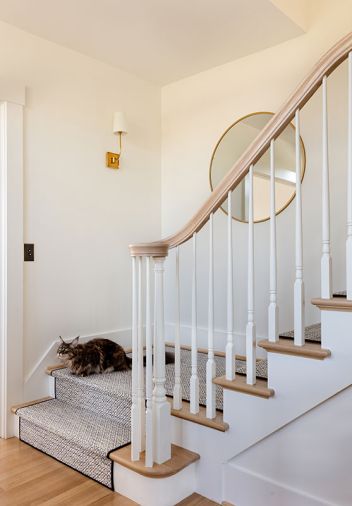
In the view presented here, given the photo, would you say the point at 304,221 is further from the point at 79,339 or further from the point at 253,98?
the point at 79,339

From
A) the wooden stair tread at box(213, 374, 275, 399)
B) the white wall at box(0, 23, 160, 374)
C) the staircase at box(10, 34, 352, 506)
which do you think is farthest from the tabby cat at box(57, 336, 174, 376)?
the wooden stair tread at box(213, 374, 275, 399)

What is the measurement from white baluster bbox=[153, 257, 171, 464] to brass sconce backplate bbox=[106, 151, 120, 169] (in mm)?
1609

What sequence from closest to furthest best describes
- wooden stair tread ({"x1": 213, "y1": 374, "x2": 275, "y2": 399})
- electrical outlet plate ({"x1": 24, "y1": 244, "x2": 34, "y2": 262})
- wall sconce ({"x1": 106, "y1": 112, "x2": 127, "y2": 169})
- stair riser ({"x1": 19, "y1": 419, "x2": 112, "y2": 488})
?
wooden stair tread ({"x1": 213, "y1": 374, "x2": 275, "y2": 399}) → stair riser ({"x1": 19, "y1": 419, "x2": 112, "y2": 488}) → electrical outlet plate ({"x1": 24, "y1": 244, "x2": 34, "y2": 262}) → wall sconce ({"x1": 106, "y1": 112, "x2": 127, "y2": 169})

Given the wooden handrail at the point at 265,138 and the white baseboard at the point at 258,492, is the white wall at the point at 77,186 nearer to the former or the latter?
the wooden handrail at the point at 265,138

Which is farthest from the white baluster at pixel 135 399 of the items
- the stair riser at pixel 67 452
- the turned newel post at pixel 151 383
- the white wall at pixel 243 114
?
the white wall at pixel 243 114

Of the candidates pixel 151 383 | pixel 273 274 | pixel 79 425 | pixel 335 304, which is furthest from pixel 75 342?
pixel 335 304

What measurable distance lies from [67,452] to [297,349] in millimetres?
1447

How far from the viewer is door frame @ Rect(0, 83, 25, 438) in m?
2.72

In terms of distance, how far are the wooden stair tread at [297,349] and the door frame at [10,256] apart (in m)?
1.71

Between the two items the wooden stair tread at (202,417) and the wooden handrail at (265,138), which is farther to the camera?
the wooden stair tread at (202,417)

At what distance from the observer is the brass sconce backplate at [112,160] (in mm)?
3353

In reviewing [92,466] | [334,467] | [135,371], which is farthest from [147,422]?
[334,467]

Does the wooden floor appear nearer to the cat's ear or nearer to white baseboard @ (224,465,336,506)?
white baseboard @ (224,465,336,506)

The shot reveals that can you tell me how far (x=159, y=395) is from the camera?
1979 millimetres
